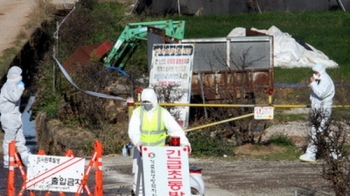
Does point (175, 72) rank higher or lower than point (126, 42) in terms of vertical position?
lower

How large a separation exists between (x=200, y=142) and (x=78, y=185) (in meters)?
5.92

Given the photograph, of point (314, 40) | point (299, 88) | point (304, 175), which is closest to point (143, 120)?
point (304, 175)

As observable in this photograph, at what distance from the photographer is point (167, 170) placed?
1014cm

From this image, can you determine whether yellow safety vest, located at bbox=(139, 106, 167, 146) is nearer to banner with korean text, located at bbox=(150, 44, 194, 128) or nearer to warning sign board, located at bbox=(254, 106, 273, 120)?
warning sign board, located at bbox=(254, 106, 273, 120)

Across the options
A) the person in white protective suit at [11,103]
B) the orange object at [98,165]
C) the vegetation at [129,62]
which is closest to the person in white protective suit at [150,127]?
the orange object at [98,165]

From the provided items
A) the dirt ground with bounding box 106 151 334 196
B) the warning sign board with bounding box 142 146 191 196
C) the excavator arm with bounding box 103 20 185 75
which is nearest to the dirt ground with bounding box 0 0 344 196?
the dirt ground with bounding box 106 151 334 196

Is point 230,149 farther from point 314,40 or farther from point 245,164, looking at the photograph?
point 314,40

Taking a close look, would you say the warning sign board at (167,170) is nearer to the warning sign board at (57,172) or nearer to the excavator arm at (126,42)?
the warning sign board at (57,172)

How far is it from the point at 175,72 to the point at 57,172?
284 inches

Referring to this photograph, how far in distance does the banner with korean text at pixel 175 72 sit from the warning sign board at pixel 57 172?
636 centimetres

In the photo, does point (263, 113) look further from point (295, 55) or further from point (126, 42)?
point (295, 55)

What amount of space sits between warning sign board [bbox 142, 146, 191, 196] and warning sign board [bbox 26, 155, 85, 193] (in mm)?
786

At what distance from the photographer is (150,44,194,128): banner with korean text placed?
1678cm

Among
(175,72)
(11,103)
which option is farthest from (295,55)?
(11,103)
